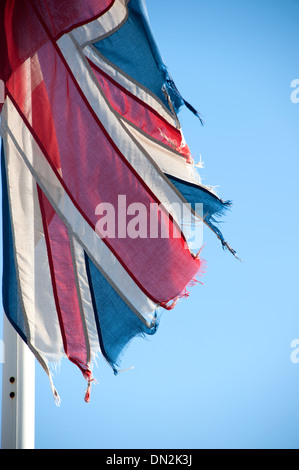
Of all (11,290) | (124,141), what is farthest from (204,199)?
(11,290)

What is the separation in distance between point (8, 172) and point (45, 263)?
499mm

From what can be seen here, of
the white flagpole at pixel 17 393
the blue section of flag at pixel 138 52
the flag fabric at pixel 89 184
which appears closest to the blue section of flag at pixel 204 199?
the flag fabric at pixel 89 184

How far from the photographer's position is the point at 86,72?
214 inches

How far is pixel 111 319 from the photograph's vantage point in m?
5.29

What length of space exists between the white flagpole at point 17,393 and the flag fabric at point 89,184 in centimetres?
23

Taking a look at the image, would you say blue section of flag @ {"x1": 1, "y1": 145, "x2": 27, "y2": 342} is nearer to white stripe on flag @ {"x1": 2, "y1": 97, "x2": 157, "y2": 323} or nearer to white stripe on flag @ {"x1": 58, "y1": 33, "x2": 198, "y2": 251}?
white stripe on flag @ {"x1": 2, "y1": 97, "x2": 157, "y2": 323}

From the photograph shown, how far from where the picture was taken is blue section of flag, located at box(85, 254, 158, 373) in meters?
5.27

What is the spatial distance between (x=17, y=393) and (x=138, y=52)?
187 cm

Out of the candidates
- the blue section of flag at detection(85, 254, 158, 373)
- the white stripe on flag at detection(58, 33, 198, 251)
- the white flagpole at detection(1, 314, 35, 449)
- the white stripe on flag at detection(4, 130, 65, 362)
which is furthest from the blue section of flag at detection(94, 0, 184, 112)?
the white flagpole at detection(1, 314, 35, 449)

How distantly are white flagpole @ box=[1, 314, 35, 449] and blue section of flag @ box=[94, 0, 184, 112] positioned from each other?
1.44 meters

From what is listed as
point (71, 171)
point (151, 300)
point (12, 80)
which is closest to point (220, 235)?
point (151, 300)

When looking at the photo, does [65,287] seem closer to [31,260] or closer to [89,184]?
[31,260]
